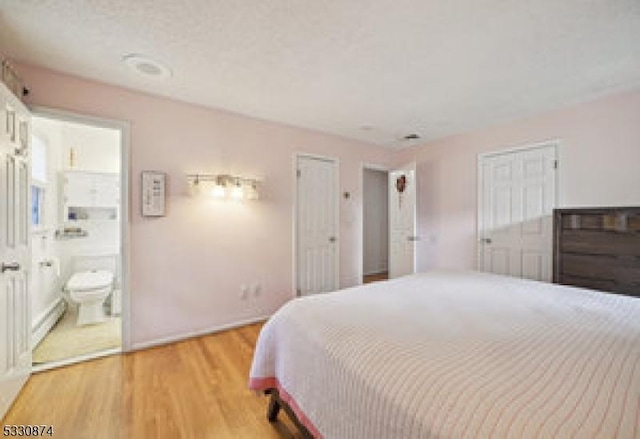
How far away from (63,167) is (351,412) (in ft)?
14.6

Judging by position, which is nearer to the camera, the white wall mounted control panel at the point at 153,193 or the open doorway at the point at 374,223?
the white wall mounted control panel at the point at 153,193

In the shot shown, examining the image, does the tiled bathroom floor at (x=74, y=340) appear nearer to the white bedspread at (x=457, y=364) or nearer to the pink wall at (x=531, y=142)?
the white bedspread at (x=457, y=364)

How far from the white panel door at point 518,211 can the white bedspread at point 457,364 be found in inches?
53.0

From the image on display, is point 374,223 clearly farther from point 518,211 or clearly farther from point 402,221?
point 518,211

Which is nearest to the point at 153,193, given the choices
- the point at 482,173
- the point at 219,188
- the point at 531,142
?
the point at 219,188

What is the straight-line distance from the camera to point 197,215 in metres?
2.69

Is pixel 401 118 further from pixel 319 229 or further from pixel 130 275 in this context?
pixel 130 275

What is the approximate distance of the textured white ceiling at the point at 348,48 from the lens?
4.73 ft

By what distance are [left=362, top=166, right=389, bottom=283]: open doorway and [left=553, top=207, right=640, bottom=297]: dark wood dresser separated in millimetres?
3460

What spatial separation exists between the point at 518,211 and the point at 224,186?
336 centimetres

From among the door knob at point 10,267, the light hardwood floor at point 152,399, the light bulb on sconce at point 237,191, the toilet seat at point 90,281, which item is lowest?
the light hardwood floor at point 152,399

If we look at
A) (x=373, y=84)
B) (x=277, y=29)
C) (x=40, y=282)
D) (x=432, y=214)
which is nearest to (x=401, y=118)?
(x=373, y=84)

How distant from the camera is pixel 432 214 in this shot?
3.88 metres

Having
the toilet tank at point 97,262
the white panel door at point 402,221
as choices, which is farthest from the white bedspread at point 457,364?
the toilet tank at point 97,262
